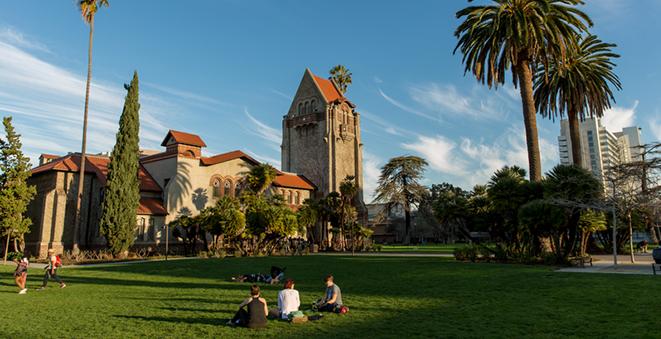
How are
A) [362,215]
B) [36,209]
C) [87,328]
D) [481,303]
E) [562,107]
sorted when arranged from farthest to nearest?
[362,215] → [36,209] → [562,107] → [481,303] → [87,328]

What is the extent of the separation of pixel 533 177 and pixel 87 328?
25.3 meters

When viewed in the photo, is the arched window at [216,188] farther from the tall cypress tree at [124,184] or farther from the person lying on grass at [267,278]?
the person lying on grass at [267,278]

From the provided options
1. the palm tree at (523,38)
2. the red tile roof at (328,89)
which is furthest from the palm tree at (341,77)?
the palm tree at (523,38)

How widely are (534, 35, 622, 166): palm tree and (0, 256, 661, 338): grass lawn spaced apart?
20.6 meters

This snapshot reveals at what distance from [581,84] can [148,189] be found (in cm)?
4079

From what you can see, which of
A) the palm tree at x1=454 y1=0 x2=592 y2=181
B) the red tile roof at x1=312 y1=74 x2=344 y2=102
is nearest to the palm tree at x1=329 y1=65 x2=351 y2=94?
the red tile roof at x1=312 y1=74 x2=344 y2=102

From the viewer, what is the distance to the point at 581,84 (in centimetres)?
3397

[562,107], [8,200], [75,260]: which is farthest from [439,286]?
[8,200]

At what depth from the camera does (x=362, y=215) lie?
64.8 m

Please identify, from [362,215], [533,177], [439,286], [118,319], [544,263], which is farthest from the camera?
[362,215]

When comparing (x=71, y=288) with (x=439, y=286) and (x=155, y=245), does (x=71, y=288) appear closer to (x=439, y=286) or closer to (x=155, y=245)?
(x=439, y=286)

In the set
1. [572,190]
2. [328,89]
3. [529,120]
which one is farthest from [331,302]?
[328,89]

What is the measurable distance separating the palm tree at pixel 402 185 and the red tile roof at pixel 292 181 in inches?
562

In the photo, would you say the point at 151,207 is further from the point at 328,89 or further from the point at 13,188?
the point at 328,89
